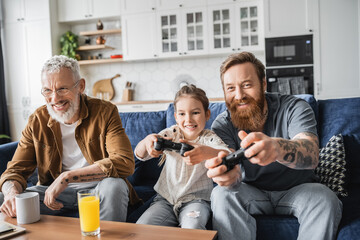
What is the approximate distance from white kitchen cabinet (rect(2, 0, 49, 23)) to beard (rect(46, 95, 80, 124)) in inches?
139

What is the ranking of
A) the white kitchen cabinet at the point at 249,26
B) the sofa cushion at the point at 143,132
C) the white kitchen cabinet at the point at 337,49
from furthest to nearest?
the white kitchen cabinet at the point at 249,26
the white kitchen cabinet at the point at 337,49
the sofa cushion at the point at 143,132

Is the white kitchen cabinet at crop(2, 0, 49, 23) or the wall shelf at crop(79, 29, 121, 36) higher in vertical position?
the white kitchen cabinet at crop(2, 0, 49, 23)

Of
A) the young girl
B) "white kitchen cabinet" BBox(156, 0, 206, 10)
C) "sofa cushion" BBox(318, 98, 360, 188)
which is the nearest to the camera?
the young girl

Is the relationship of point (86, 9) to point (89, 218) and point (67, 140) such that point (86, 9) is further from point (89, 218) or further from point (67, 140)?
point (89, 218)

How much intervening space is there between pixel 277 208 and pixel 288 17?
3.15 m

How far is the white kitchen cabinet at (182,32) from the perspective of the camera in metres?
4.38

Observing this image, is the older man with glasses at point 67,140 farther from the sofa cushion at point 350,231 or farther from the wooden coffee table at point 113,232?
the sofa cushion at point 350,231

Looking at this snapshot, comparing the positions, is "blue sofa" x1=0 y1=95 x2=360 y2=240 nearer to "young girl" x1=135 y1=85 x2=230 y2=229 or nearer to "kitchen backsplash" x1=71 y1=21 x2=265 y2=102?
"young girl" x1=135 y1=85 x2=230 y2=229

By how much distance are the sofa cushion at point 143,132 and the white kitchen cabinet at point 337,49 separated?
2.58 metres

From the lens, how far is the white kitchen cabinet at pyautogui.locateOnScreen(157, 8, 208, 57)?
4.38m

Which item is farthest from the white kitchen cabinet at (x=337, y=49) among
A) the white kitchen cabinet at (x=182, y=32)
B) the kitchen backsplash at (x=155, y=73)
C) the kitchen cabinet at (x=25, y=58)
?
the kitchen cabinet at (x=25, y=58)

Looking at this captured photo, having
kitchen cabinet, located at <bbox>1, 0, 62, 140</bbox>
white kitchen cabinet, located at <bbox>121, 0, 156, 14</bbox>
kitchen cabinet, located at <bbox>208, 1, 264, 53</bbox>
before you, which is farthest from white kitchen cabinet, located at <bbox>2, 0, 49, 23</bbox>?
kitchen cabinet, located at <bbox>208, 1, 264, 53</bbox>

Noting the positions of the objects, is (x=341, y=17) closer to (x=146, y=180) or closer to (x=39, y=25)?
(x=146, y=180)

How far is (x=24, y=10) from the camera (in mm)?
4738
